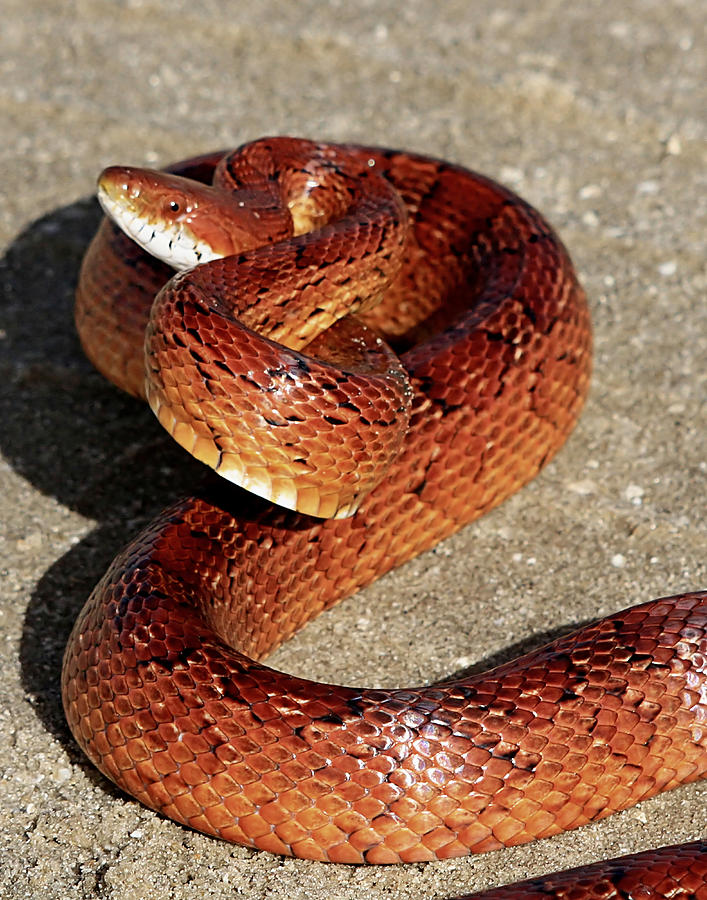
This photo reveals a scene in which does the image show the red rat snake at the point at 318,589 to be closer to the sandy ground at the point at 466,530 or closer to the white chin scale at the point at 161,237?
the white chin scale at the point at 161,237

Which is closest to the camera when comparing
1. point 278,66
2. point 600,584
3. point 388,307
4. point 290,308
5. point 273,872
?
point 273,872

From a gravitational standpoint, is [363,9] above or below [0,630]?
above

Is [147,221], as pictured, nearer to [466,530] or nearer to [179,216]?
[179,216]

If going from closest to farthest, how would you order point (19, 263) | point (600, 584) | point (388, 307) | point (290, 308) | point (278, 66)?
point (290, 308) → point (600, 584) → point (388, 307) → point (19, 263) → point (278, 66)

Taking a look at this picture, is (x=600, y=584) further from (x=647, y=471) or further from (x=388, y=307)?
(x=388, y=307)

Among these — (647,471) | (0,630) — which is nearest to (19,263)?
(0,630)

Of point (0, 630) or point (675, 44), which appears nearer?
point (0, 630)

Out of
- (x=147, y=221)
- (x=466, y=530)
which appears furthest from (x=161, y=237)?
(x=466, y=530)

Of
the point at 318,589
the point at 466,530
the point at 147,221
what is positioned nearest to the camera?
the point at 147,221
